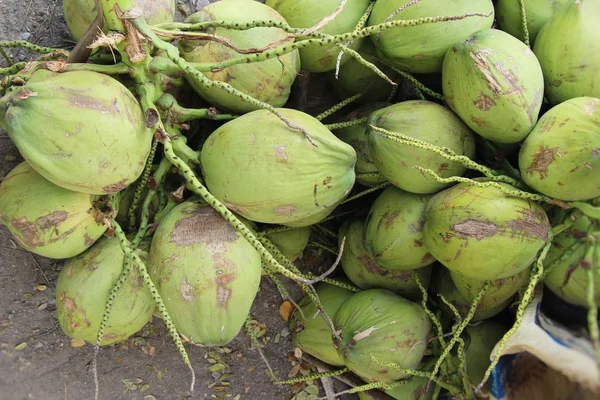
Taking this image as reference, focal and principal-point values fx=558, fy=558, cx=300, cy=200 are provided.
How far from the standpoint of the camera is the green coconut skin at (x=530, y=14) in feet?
4.54

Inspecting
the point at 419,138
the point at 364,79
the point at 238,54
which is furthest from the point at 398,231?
the point at 238,54

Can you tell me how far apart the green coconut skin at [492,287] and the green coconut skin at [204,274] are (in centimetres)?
53

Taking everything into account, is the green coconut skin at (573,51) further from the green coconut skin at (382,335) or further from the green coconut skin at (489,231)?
the green coconut skin at (382,335)

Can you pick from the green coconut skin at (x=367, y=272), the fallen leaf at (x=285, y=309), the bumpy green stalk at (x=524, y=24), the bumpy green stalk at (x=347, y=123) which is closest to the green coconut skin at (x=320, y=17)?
the bumpy green stalk at (x=347, y=123)

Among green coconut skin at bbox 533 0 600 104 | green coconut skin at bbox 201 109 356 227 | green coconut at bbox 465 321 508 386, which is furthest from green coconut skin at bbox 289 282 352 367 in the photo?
green coconut skin at bbox 533 0 600 104

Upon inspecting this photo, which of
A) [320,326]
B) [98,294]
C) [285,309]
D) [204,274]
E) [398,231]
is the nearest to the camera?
[204,274]

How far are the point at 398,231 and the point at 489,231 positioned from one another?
260mm

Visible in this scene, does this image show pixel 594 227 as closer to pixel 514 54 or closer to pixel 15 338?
pixel 514 54

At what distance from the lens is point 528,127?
4.01 ft

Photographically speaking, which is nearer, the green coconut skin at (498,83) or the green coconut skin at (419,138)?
the green coconut skin at (498,83)

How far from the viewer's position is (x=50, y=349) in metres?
1.50

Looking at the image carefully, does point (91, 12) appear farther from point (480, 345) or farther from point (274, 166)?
point (480, 345)

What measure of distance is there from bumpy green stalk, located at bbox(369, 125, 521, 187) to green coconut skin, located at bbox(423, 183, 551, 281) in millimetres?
36

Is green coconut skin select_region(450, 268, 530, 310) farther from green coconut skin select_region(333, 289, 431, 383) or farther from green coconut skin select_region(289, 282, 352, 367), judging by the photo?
green coconut skin select_region(289, 282, 352, 367)
